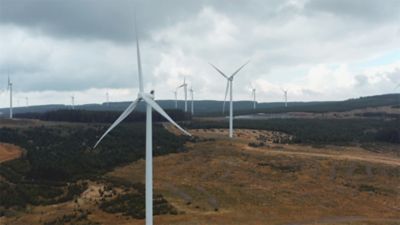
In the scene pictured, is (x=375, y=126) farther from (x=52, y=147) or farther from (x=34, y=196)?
(x=34, y=196)

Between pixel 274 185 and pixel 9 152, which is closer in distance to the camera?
pixel 274 185

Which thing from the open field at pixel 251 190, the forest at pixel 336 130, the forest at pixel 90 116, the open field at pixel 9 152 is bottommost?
the open field at pixel 251 190

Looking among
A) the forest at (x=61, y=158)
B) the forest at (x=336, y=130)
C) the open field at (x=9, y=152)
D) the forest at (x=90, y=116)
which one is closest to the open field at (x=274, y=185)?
the forest at (x=61, y=158)

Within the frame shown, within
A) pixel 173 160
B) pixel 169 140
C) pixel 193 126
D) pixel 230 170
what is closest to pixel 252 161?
pixel 230 170

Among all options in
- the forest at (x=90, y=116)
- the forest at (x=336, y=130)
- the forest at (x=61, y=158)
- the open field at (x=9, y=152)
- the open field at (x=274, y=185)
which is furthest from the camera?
the forest at (x=90, y=116)

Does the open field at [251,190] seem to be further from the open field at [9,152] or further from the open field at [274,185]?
the open field at [9,152]

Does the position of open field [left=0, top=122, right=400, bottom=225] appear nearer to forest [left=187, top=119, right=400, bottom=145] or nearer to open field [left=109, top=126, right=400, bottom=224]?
open field [left=109, top=126, right=400, bottom=224]

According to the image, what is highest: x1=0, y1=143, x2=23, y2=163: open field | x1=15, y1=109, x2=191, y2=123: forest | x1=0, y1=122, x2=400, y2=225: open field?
x1=15, y1=109, x2=191, y2=123: forest

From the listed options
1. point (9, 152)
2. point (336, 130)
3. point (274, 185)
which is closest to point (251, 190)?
point (274, 185)

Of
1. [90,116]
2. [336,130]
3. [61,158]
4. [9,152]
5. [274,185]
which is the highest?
[90,116]

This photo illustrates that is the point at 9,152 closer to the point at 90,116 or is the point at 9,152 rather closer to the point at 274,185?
the point at 274,185

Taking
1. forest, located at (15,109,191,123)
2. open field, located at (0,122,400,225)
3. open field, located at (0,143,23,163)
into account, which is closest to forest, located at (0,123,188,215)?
open field, located at (0,143,23,163)

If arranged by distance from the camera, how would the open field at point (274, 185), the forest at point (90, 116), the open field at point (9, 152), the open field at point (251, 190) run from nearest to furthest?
the open field at point (274, 185) → the open field at point (251, 190) → the open field at point (9, 152) → the forest at point (90, 116)
